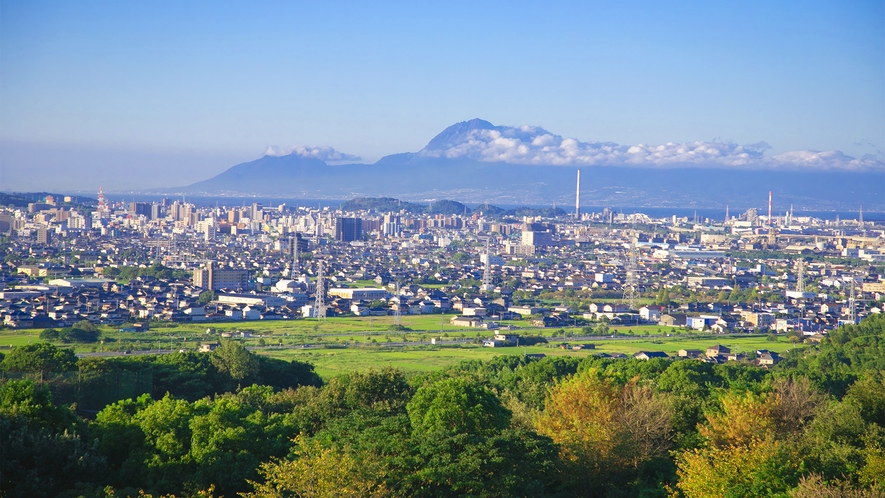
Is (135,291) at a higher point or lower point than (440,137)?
lower

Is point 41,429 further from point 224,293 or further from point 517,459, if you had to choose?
point 224,293

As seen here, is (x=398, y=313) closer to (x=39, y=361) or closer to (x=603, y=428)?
(x=39, y=361)

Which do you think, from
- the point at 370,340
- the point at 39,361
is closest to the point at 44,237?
the point at 370,340

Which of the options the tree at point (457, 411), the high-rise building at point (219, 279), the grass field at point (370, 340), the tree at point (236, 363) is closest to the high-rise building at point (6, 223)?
the high-rise building at point (219, 279)

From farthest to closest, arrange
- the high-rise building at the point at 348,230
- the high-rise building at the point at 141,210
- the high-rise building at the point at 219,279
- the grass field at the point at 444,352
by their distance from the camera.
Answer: the high-rise building at the point at 141,210 < the high-rise building at the point at 348,230 < the high-rise building at the point at 219,279 < the grass field at the point at 444,352

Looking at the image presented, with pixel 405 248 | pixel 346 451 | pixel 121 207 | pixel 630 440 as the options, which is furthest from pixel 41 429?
pixel 121 207

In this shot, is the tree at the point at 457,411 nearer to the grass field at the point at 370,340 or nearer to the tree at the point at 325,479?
the tree at the point at 325,479
